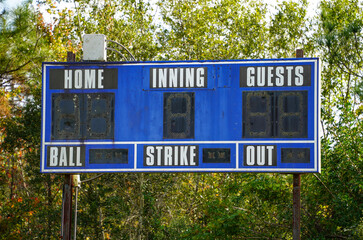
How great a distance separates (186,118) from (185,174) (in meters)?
11.0

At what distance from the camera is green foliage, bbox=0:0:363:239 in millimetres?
18906

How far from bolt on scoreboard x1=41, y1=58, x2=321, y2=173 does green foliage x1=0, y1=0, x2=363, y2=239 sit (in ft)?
15.2

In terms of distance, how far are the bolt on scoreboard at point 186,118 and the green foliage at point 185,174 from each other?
4637mm

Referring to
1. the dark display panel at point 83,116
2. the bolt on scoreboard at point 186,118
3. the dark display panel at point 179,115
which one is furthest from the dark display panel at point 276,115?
the dark display panel at point 83,116

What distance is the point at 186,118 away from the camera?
13844 millimetres

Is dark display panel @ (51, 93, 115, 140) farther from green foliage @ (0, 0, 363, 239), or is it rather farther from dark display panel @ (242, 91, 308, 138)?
green foliage @ (0, 0, 363, 239)

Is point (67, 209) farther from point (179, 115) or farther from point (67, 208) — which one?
point (179, 115)

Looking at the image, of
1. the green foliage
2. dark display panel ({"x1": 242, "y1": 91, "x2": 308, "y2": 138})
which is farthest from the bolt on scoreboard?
the green foliage

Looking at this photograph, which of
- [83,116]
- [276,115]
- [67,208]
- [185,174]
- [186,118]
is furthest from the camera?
[185,174]

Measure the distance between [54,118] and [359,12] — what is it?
20055 mm

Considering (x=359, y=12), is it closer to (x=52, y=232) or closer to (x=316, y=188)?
(x=316, y=188)

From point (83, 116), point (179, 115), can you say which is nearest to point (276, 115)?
point (179, 115)

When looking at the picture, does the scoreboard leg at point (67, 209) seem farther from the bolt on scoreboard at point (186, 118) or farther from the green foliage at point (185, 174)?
the green foliage at point (185, 174)

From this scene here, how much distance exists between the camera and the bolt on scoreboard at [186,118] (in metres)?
13.7
